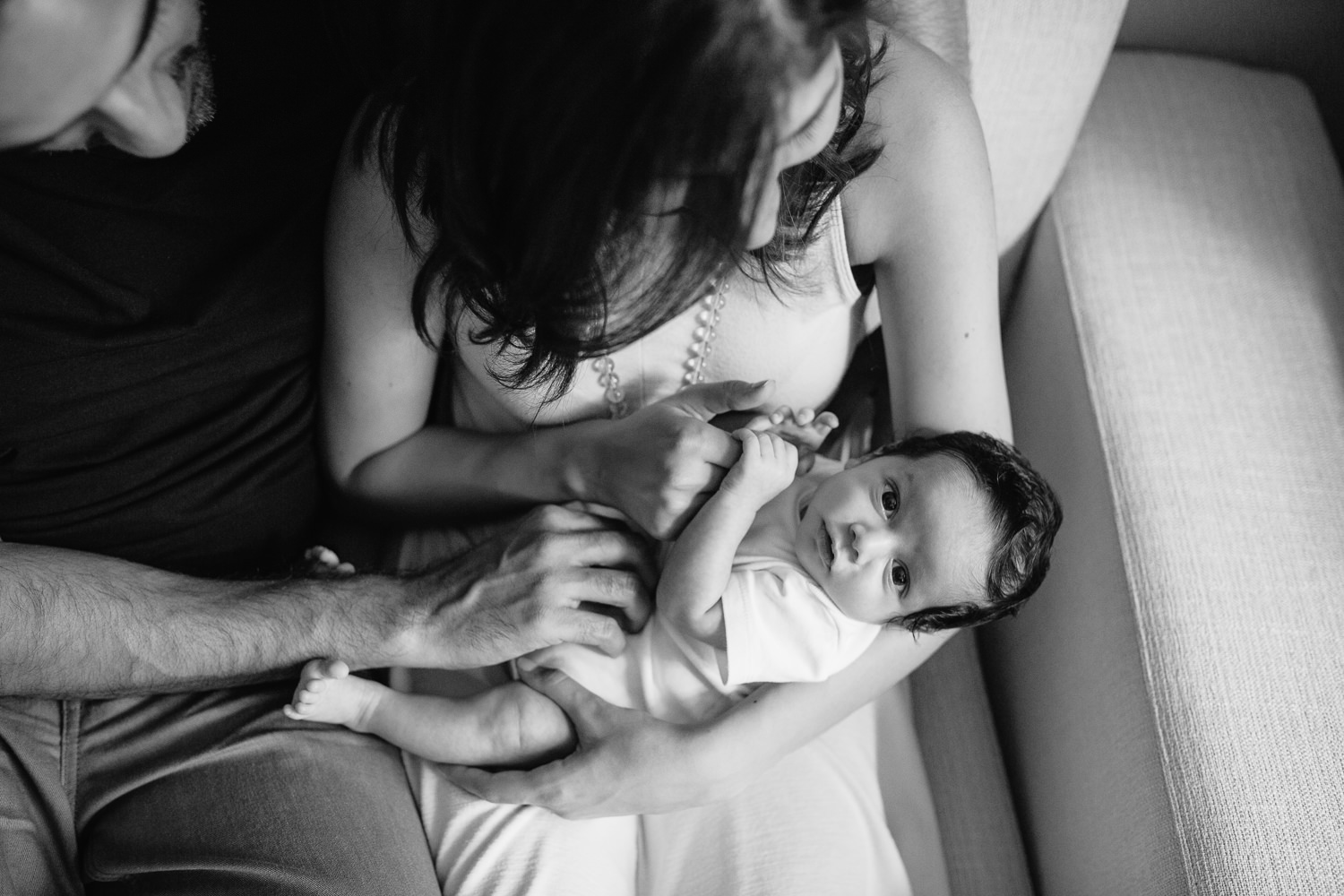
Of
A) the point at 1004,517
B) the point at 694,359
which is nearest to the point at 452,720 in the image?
the point at 694,359

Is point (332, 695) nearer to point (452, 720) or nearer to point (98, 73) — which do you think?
point (452, 720)

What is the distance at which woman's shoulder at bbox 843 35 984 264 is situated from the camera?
1028 mm

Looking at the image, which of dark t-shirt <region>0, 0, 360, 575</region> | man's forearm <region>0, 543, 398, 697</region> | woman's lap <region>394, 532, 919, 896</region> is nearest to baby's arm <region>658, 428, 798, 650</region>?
woman's lap <region>394, 532, 919, 896</region>

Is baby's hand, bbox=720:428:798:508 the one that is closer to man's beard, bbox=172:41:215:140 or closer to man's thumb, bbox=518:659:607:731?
man's thumb, bbox=518:659:607:731

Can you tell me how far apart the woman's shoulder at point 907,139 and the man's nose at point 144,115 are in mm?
631

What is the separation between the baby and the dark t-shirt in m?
0.28

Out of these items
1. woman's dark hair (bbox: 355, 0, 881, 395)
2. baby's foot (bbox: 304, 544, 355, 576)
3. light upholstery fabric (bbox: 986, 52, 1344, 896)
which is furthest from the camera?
baby's foot (bbox: 304, 544, 355, 576)

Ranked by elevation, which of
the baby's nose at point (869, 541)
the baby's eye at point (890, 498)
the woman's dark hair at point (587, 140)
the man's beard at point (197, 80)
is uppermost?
the man's beard at point (197, 80)

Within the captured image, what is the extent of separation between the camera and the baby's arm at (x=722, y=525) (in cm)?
101

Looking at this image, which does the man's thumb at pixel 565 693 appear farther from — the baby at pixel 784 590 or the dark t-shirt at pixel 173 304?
the dark t-shirt at pixel 173 304

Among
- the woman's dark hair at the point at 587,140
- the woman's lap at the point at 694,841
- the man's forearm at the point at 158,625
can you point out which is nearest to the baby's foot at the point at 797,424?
the woman's dark hair at the point at 587,140

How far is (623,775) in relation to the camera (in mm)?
1049

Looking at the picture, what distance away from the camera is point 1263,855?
91 centimetres

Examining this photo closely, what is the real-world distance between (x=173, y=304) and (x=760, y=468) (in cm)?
63
